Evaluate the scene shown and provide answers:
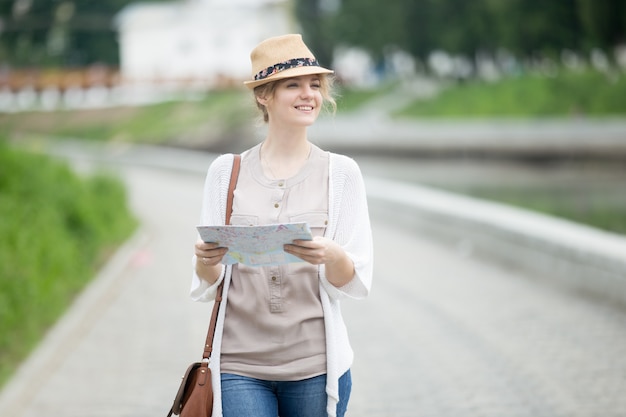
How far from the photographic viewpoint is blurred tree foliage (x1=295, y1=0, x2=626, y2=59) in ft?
126

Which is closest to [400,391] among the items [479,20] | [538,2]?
[538,2]

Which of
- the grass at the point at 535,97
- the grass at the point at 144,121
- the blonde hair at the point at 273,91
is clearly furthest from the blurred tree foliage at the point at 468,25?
the blonde hair at the point at 273,91

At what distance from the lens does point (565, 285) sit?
11.2 m

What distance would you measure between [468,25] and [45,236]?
41.3 meters

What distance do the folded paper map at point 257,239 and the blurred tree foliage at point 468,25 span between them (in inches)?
1390

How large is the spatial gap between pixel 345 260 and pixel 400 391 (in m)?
4.11

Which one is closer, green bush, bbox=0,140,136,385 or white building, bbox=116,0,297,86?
green bush, bbox=0,140,136,385

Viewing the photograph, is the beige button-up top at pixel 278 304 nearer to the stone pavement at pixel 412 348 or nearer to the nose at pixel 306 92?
the nose at pixel 306 92

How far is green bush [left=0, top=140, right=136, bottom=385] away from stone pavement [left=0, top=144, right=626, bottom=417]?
0.21 m

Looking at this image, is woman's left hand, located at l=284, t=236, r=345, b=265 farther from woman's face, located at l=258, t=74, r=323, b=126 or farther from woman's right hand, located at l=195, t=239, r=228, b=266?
woman's face, located at l=258, t=74, r=323, b=126

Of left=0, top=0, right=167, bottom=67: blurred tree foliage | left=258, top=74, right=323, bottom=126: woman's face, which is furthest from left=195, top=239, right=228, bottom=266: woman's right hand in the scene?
left=0, top=0, right=167, bottom=67: blurred tree foliage

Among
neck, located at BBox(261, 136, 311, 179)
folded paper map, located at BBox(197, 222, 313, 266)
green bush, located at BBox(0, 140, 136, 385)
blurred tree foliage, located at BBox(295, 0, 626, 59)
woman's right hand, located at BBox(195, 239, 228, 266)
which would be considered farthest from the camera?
blurred tree foliage, located at BBox(295, 0, 626, 59)

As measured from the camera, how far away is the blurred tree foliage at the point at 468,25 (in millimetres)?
38531

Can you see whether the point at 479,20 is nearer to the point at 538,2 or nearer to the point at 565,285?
the point at 538,2
